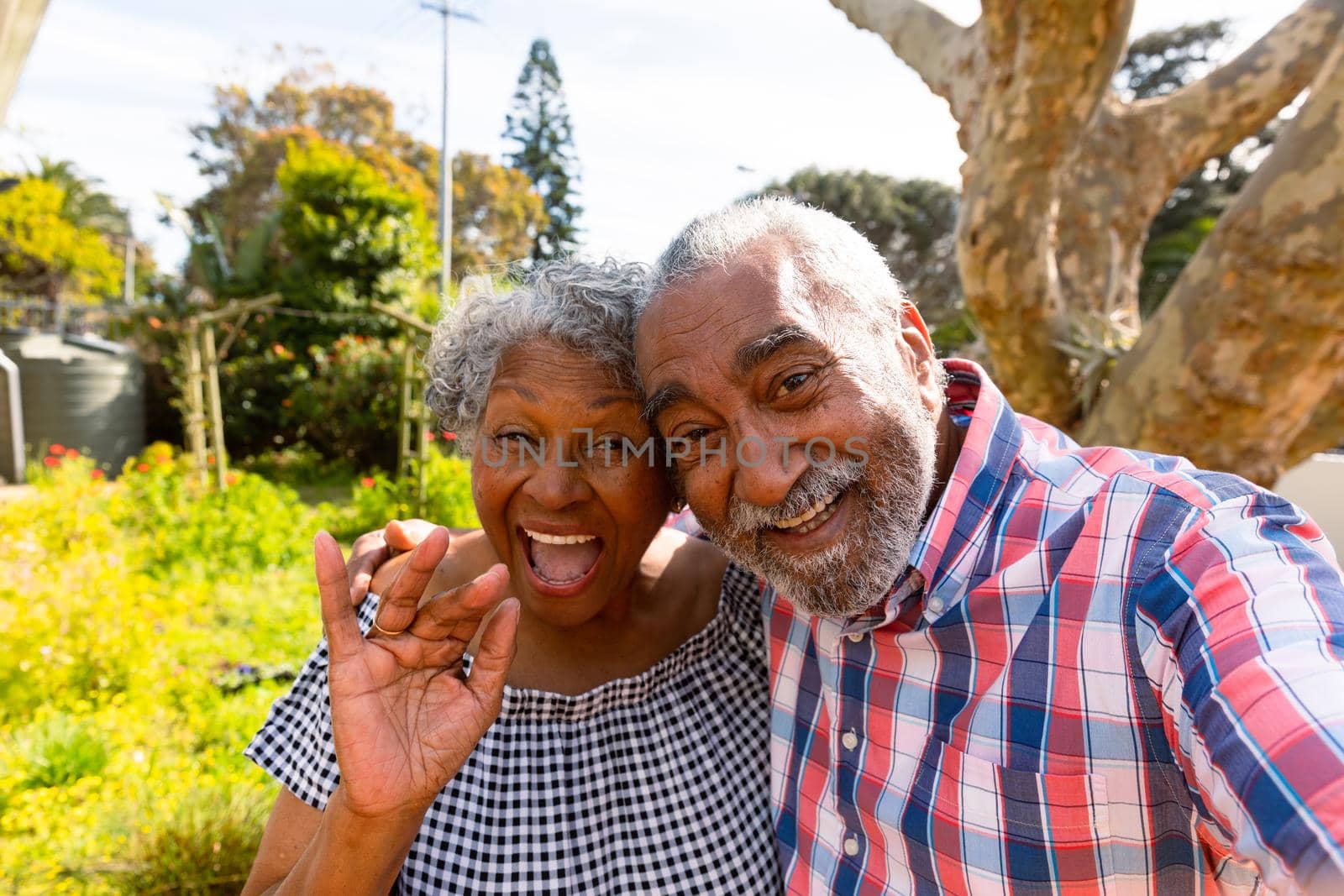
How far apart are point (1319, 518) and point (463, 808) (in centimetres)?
927

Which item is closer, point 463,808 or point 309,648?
point 463,808

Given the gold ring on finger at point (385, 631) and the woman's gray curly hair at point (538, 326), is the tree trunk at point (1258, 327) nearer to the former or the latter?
the woman's gray curly hair at point (538, 326)

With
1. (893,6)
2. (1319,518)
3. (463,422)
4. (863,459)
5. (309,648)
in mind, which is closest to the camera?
(863,459)

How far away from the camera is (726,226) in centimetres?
158

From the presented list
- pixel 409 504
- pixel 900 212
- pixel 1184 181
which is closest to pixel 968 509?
pixel 409 504

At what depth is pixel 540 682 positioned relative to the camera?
1.81m

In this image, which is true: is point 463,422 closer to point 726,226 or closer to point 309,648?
point 726,226

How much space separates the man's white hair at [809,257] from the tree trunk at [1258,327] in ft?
4.41

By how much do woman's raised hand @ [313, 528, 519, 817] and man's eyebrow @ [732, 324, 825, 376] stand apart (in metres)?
0.57

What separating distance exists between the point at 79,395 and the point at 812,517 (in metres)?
12.0

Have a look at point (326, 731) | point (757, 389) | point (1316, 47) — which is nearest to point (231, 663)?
point (326, 731)

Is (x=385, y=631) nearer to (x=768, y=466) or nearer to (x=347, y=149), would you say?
(x=768, y=466)

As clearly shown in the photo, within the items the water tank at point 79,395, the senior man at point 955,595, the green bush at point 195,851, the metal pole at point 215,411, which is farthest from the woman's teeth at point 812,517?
the water tank at point 79,395

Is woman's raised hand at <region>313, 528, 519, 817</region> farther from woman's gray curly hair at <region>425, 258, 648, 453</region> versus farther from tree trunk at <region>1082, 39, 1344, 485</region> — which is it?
tree trunk at <region>1082, 39, 1344, 485</region>
